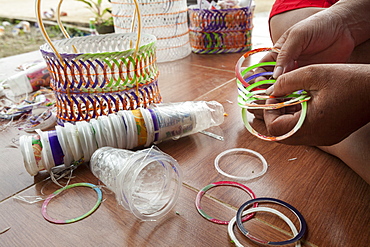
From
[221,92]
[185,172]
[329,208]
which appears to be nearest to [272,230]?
[329,208]

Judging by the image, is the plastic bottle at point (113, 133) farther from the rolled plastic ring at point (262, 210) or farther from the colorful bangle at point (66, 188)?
the rolled plastic ring at point (262, 210)

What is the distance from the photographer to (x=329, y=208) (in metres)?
0.51

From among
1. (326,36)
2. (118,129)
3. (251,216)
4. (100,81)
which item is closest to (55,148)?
(118,129)

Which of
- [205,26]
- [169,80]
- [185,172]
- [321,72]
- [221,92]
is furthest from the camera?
[205,26]

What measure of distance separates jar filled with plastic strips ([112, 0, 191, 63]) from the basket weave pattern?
24.6 inches

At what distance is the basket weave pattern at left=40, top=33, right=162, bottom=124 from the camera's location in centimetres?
72

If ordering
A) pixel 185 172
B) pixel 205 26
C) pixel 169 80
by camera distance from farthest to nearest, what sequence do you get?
pixel 205 26 < pixel 169 80 < pixel 185 172

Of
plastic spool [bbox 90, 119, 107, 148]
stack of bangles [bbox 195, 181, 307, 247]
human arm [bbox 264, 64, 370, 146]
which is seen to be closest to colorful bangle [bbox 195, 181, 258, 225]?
stack of bangles [bbox 195, 181, 307, 247]

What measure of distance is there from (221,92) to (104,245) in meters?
0.65

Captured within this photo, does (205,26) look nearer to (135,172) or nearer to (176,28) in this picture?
(176,28)

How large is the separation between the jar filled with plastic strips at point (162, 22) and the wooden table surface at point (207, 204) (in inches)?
30.2

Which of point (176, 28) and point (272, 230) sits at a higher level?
point (176, 28)

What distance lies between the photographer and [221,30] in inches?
55.6

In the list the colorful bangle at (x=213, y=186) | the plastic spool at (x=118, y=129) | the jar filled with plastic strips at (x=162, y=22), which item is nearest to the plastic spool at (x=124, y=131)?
the plastic spool at (x=118, y=129)
